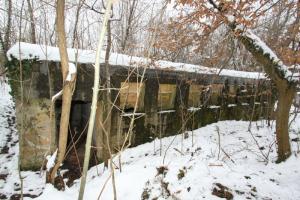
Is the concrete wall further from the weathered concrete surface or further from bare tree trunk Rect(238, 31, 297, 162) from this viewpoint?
bare tree trunk Rect(238, 31, 297, 162)

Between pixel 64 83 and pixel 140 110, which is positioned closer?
pixel 64 83

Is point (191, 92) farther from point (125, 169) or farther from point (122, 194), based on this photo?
point (122, 194)

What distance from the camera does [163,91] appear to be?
7.52 meters

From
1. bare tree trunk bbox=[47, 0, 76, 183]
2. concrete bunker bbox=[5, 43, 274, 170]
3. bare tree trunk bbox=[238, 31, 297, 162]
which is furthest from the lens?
concrete bunker bbox=[5, 43, 274, 170]

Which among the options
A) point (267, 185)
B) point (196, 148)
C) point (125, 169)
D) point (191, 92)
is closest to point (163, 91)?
point (191, 92)

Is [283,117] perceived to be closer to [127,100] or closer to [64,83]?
[127,100]

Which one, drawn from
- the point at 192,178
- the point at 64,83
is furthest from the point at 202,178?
the point at 64,83

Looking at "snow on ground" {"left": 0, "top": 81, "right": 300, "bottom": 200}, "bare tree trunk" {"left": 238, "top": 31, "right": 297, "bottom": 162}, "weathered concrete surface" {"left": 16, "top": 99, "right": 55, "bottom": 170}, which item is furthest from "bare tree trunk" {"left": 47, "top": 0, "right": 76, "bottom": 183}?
"bare tree trunk" {"left": 238, "top": 31, "right": 297, "bottom": 162}

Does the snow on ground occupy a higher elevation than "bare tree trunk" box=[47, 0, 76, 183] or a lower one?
lower

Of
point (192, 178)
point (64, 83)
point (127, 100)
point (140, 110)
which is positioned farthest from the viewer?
point (140, 110)

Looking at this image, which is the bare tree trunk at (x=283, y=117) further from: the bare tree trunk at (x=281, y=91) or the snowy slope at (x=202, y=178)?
the snowy slope at (x=202, y=178)

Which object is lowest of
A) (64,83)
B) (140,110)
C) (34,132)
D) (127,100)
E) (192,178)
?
(192,178)

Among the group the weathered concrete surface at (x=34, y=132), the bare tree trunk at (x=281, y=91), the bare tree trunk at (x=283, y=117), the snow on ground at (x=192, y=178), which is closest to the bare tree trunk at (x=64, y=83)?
the snow on ground at (x=192, y=178)

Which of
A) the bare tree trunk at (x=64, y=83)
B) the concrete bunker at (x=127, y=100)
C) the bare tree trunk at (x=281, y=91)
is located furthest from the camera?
the concrete bunker at (x=127, y=100)
